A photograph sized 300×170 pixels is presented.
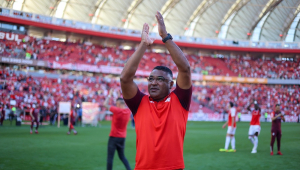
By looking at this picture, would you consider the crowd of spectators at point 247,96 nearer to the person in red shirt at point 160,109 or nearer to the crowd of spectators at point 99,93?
the crowd of spectators at point 99,93

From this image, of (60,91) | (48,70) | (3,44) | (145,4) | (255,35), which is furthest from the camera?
(255,35)

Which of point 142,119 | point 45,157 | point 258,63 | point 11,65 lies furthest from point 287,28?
point 142,119

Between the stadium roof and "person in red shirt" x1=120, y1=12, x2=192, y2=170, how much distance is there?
159 ft

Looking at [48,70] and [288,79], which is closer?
A: [48,70]

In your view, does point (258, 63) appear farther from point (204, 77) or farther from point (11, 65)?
point (11, 65)

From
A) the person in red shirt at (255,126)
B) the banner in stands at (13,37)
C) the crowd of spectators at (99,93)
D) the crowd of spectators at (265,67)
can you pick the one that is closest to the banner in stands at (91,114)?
the crowd of spectators at (99,93)

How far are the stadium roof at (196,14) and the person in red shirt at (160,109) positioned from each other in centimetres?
4848

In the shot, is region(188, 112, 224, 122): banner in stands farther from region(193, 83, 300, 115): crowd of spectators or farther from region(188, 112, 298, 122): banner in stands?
region(193, 83, 300, 115): crowd of spectators

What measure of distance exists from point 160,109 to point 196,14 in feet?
183

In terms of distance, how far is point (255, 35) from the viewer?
63188mm

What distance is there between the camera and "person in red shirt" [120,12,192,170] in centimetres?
319

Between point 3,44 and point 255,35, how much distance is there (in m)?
47.8

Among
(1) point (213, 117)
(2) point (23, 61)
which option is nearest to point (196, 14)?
(1) point (213, 117)

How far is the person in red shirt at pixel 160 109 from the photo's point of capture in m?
3.19
